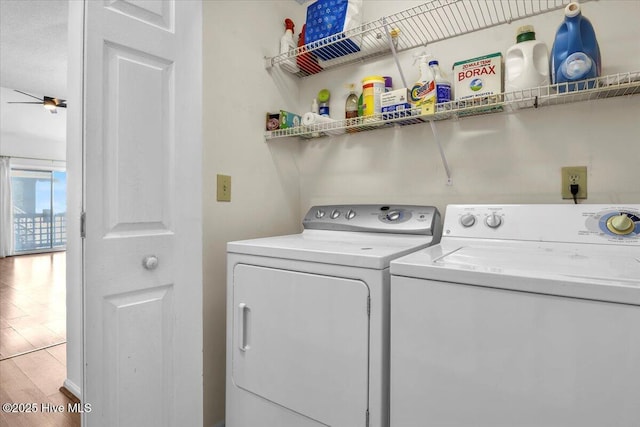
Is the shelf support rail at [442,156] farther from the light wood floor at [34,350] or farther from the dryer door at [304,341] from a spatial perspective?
the light wood floor at [34,350]

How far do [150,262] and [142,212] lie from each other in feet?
0.61

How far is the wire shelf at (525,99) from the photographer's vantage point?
115cm

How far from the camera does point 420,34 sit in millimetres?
1688

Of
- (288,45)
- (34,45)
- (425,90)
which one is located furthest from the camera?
(34,45)

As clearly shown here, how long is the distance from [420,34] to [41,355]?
3.51 m

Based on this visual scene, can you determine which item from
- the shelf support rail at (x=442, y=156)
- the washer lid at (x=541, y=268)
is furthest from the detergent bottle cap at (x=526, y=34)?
the washer lid at (x=541, y=268)

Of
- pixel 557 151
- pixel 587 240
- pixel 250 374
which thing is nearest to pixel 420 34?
pixel 557 151

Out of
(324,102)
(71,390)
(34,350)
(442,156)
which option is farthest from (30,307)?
(442,156)

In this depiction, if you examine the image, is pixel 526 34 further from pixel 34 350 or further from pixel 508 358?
pixel 34 350

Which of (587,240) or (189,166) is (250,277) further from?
(587,240)

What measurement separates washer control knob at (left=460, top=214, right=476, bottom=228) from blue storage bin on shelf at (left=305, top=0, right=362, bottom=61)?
999mm

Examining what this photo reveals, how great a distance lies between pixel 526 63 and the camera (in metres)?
1.28

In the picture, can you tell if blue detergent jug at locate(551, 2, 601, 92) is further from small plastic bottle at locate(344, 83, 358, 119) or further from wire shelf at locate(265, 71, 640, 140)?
small plastic bottle at locate(344, 83, 358, 119)

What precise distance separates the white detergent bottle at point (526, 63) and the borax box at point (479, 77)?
0.12 feet
